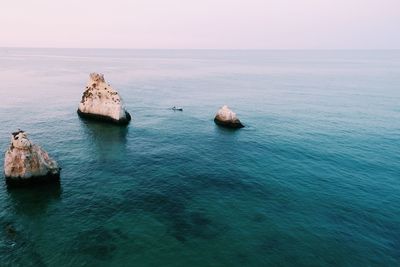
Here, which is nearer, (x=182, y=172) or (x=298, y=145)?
(x=182, y=172)

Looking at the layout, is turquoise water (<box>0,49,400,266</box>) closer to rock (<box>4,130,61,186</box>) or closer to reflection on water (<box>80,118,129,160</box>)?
reflection on water (<box>80,118,129,160</box>)

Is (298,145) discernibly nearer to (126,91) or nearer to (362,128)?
(362,128)

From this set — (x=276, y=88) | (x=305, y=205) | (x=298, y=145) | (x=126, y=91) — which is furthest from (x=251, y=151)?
(x=276, y=88)

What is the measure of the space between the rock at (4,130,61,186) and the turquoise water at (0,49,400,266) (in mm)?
2050

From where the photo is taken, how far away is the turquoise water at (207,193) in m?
36.8

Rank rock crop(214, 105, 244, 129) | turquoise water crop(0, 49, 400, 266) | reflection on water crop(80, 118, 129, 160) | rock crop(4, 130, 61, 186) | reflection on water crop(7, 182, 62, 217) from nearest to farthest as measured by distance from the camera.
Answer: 1. turquoise water crop(0, 49, 400, 266)
2. reflection on water crop(7, 182, 62, 217)
3. rock crop(4, 130, 61, 186)
4. reflection on water crop(80, 118, 129, 160)
5. rock crop(214, 105, 244, 129)

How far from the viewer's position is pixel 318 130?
8212 cm

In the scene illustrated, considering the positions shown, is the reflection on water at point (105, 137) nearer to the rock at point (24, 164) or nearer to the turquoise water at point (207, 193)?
the turquoise water at point (207, 193)

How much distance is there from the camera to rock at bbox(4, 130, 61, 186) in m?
49.9

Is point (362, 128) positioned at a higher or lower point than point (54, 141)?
higher

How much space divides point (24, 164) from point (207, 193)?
92.1ft

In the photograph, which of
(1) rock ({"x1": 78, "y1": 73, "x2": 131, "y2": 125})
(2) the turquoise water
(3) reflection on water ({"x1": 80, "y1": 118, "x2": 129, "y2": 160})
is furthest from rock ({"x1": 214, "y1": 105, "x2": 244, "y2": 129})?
(1) rock ({"x1": 78, "y1": 73, "x2": 131, "y2": 125})

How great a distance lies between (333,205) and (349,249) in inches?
392

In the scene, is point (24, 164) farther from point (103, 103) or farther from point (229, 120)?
point (229, 120)
